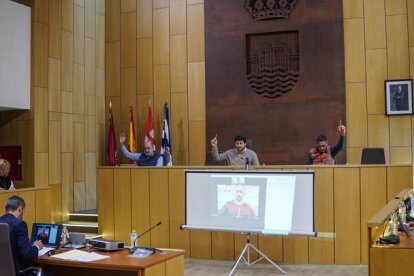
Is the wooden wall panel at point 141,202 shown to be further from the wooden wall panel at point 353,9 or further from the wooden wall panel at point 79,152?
the wooden wall panel at point 353,9

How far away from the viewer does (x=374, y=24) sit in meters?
8.10

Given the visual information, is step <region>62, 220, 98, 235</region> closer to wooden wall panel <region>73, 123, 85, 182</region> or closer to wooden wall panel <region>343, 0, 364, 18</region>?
wooden wall panel <region>73, 123, 85, 182</region>

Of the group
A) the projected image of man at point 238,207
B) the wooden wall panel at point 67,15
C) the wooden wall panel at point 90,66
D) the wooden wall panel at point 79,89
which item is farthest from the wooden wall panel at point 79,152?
the projected image of man at point 238,207

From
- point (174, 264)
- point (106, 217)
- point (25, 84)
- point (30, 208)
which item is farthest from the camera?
point (25, 84)

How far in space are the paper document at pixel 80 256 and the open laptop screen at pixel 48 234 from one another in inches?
9.3

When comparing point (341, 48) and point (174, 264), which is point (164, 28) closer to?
point (341, 48)

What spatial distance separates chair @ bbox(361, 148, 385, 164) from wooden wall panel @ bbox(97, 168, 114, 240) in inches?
142

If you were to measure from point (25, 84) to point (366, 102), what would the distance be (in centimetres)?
532

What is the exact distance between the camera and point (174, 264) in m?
3.88

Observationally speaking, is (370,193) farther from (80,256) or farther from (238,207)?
(80,256)

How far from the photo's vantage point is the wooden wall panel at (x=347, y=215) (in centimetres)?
579

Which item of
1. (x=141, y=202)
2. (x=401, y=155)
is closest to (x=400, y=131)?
(x=401, y=155)

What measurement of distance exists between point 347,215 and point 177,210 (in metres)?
2.06

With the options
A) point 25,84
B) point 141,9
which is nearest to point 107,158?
point 25,84
